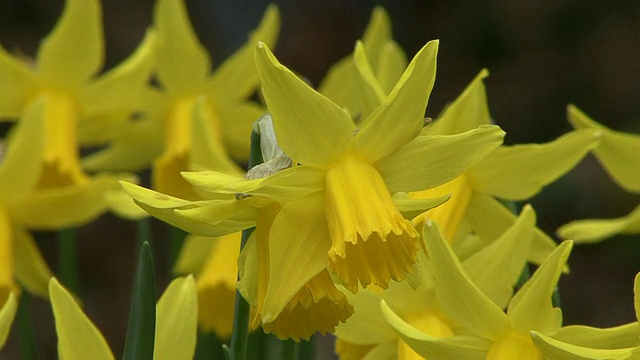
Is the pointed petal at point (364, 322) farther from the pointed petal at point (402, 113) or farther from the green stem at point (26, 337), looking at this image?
the green stem at point (26, 337)

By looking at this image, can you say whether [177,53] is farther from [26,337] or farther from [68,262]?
[26,337]

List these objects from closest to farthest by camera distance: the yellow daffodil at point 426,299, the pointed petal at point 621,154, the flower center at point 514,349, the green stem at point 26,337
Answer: the flower center at point 514,349, the yellow daffodil at point 426,299, the pointed petal at point 621,154, the green stem at point 26,337

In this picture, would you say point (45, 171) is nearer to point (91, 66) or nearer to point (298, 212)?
point (91, 66)

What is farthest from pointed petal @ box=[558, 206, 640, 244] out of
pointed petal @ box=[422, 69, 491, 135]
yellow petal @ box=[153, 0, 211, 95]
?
yellow petal @ box=[153, 0, 211, 95]

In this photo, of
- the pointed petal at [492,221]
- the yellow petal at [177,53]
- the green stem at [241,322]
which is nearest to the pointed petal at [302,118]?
the green stem at [241,322]

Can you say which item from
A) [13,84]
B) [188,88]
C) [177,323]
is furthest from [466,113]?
[13,84]

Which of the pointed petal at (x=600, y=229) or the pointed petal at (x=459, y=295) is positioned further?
the pointed petal at (x=600, y=229)
